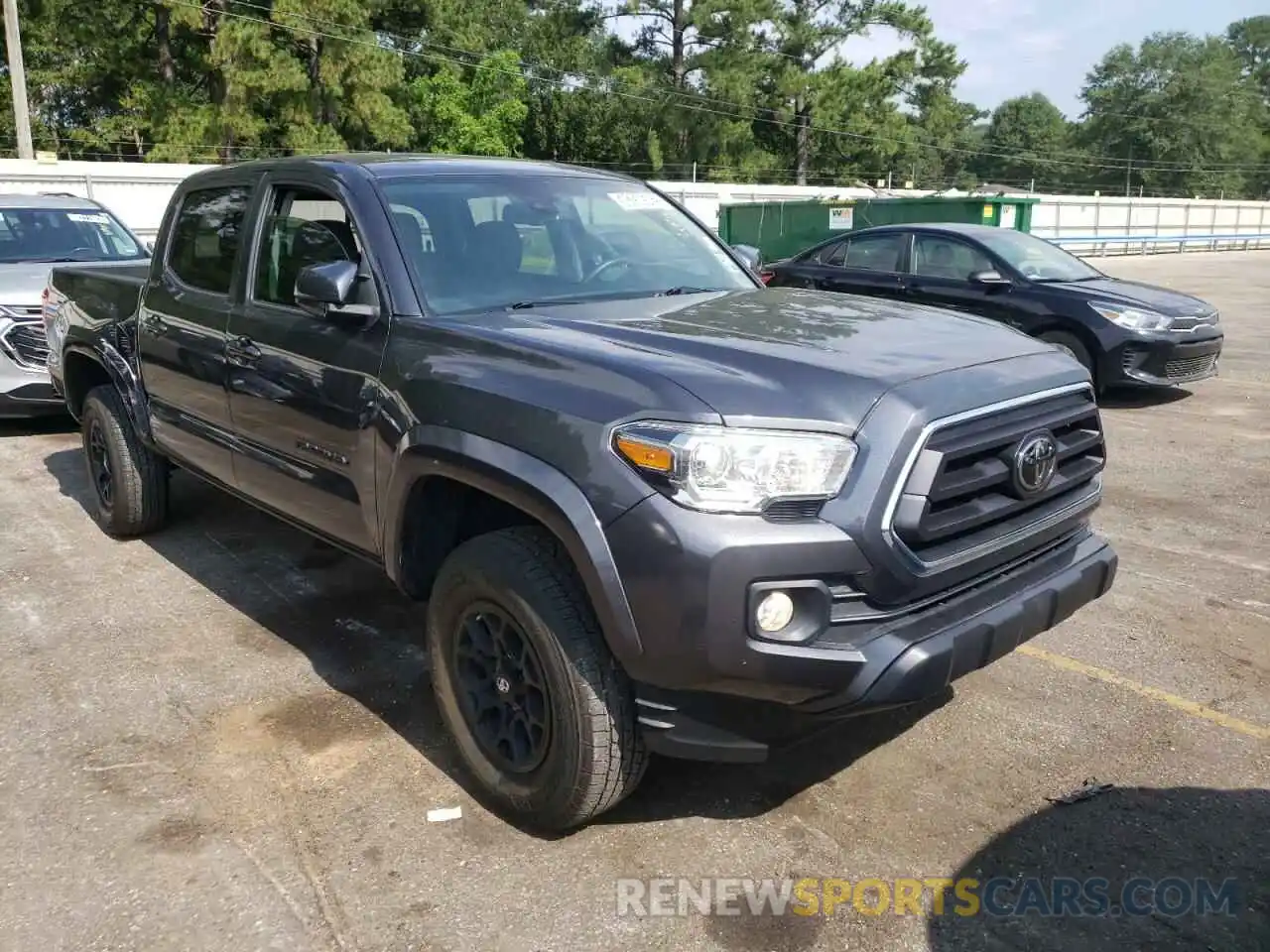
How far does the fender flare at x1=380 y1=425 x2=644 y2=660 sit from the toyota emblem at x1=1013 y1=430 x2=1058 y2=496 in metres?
1.18

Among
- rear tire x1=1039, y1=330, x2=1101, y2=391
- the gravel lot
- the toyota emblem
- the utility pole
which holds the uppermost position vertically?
the utility pole

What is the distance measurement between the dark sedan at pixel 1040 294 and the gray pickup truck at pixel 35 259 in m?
6.38

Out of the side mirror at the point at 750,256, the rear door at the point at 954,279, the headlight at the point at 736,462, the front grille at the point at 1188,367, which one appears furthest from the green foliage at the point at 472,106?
the headlight at the point at 736,462

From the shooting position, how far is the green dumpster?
1786 cm

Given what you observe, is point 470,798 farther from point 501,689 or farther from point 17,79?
point 17,79

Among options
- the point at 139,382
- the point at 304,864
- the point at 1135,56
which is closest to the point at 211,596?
the point at 139,382

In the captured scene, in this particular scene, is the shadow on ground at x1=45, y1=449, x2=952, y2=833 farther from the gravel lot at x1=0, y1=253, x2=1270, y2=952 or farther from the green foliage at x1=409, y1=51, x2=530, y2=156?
the green foliage at x1=409, y1=51, x2=530, y2=156

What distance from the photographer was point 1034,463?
2.99m

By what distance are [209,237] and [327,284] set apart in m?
1.67

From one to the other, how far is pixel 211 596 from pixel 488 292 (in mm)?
2344

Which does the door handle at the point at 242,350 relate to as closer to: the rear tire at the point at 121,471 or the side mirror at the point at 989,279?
the rear tire at the point at 121,471

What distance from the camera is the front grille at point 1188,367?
30.4ft

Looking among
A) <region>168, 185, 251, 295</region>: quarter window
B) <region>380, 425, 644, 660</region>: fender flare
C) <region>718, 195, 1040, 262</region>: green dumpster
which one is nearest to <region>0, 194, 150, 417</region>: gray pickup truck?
<region>168, 185, 251, 295</region>: quarter window

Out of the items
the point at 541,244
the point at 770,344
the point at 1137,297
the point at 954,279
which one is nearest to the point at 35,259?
the point at 541,244
